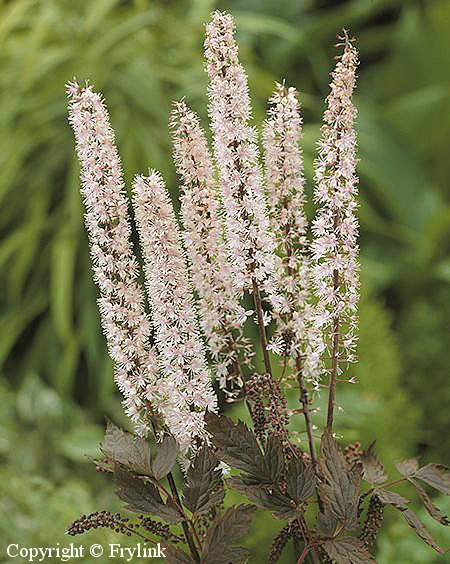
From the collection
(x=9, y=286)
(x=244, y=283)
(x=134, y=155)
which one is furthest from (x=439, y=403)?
(x=244, y=283)

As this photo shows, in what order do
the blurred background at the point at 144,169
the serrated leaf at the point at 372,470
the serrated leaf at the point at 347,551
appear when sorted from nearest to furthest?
the serrated leaf at the point at 347,551
the serrated leaf at the point at 372,470
the blurred background at the point at 144,169

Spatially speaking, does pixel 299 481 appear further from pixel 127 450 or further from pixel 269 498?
pixel 127 450

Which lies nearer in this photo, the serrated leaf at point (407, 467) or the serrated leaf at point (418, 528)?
the serrated leaf at point (418, 528)

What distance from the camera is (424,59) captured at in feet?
10.5

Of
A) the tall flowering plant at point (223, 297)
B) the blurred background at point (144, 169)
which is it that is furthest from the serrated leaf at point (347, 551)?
the blurred background at point (144, 169)

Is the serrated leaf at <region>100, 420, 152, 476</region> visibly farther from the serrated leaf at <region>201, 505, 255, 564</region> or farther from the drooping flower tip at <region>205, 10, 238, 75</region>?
the drooping flower tip at <region>205, 10, 238, 75</region>

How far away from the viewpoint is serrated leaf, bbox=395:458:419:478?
2.86 ft

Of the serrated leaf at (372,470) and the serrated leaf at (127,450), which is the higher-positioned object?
the serrated leaf at (127,450)

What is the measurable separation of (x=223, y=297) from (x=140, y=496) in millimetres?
186

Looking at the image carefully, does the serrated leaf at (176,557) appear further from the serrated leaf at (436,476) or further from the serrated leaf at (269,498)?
the serrated leaf at (436,476)

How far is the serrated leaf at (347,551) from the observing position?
0.75m

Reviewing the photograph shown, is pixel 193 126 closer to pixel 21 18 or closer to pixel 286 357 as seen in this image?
pixel 286 357

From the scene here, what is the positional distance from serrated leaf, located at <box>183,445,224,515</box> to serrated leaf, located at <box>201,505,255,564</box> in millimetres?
18

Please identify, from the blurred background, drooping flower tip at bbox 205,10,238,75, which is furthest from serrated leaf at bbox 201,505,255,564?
the blurred background
